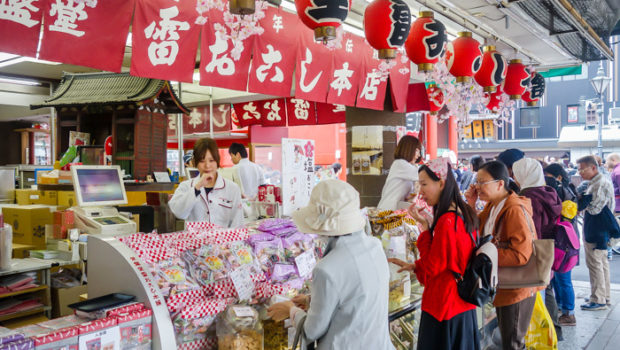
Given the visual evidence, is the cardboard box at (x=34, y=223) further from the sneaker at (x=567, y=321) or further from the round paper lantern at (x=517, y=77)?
the round paper lantern at (x=517, y=77)

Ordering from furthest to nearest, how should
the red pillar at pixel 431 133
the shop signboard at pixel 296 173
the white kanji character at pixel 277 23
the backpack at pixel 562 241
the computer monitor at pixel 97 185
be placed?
the red pillar at pixel 431 133
the shop signboard at pixel 296 173
the white kanji character at pixel 277 23
the backpack at pixel 562 241
the computer monitor at pixel 97 185

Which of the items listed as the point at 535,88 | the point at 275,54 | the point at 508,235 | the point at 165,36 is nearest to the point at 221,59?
the point at 165,36

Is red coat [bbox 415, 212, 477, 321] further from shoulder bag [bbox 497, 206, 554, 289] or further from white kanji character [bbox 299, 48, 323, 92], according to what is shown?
white kanji character [bbox 299, 48, 323, 92]

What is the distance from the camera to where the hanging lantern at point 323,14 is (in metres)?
3.34

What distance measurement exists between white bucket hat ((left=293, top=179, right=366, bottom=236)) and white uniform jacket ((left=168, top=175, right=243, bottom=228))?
89.9 inches

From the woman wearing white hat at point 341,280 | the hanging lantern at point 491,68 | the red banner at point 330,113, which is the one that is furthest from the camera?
the red banner at point 330,113

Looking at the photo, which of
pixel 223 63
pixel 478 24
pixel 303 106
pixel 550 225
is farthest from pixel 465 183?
pixel 223 63

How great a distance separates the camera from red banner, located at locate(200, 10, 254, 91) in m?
4.22

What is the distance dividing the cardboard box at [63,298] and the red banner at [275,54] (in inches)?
102

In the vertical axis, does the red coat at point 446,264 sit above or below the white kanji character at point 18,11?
below

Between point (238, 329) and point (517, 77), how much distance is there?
5.97 m

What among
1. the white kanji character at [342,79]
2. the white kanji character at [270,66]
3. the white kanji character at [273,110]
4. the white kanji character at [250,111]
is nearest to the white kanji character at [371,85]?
the white kanji character at [342,79]

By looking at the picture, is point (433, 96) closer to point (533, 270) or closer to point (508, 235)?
point (508, 235)

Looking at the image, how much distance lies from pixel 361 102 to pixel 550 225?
2.99m
